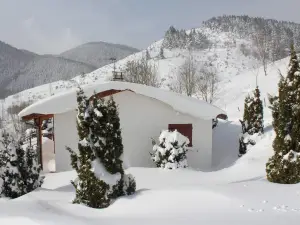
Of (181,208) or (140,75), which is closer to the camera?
(181,208)

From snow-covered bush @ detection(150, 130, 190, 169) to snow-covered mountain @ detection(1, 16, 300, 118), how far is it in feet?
91.2

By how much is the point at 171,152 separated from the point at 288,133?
5316 mm

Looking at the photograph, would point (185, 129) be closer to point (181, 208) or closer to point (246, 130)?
point (246, 130)

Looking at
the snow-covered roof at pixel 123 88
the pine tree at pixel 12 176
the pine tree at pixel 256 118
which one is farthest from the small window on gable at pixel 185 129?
the pine tree at pixel 12 176

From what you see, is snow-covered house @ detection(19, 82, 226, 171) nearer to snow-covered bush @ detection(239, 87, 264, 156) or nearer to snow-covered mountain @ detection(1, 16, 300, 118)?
snow-covered bush @ detection(239, 87, 264, 156)

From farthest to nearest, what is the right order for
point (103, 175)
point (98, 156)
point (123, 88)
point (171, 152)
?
point (123, 88) → point (171, 152) → point (98, 156) → point (103, 175)

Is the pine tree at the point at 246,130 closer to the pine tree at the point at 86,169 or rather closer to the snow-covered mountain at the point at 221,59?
the pine tree at the point at 86,169

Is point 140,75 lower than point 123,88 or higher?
higher

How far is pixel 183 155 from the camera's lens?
1415 cm

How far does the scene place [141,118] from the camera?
15.9 meters

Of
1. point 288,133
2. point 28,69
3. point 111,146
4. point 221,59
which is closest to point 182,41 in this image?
point 221,59

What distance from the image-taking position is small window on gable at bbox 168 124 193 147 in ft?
53.7

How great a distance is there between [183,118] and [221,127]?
9.74 meters

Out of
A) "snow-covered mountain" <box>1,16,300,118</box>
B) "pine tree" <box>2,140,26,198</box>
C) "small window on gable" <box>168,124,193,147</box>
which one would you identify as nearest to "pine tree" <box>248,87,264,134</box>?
"small window on gable" <box>168,124,193,147</box>
